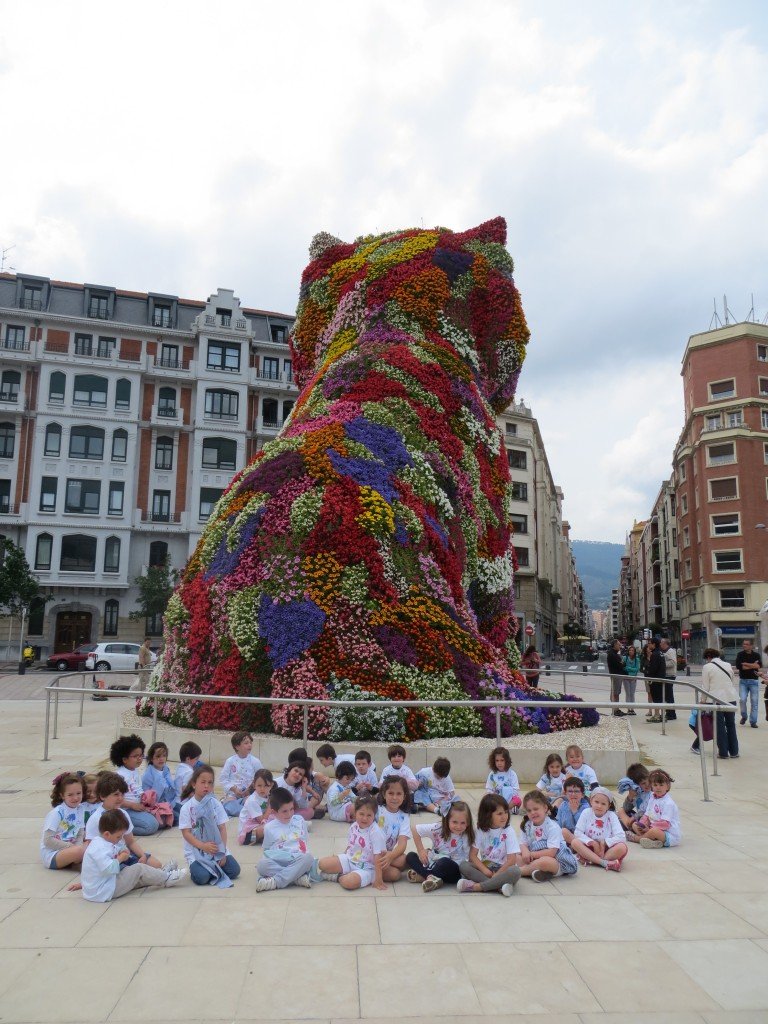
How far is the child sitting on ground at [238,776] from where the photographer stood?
868 centimetres

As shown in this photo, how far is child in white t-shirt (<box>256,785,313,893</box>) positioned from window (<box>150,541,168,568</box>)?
4174cm

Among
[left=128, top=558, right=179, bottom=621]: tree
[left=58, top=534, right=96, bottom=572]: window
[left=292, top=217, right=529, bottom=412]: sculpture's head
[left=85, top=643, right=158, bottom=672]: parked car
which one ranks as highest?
[left=292, top=217, right=529, bottom=412]: sculpture's head

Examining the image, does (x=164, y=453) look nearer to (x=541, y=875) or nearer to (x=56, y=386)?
(x=56, y=386)

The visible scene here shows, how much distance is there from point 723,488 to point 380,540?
47.4 meters

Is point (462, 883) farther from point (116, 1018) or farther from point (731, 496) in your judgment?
point (731, 496)

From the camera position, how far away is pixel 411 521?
1281 centimetres

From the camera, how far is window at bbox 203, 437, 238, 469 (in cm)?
4881

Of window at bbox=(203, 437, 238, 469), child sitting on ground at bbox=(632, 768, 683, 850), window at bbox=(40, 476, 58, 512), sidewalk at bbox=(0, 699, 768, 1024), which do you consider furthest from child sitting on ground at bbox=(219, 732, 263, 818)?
window at bbox=(203, 437, 238, 469)

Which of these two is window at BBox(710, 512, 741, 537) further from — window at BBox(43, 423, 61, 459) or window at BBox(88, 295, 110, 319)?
window at BBox(43, 423, 61, 459)

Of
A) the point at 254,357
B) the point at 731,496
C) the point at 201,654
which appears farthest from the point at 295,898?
the point at 731,496

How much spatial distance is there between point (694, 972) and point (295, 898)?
2.95 meters

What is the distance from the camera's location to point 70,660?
35.6m

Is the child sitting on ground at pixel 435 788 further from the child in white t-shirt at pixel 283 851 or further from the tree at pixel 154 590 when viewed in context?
the tree at pixel 154 590

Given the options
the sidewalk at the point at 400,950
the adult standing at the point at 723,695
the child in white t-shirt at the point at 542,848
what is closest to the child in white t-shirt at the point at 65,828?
the sidewalk at the point at 400,950
